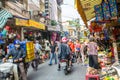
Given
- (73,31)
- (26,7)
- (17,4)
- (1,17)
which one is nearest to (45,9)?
(26,7)

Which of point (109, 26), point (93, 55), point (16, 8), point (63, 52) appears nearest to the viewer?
point (93, 55)

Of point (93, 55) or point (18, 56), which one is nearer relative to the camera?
point (18, 56)

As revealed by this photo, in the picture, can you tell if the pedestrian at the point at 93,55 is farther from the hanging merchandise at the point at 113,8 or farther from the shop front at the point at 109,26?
the hanging merchandise at the point at 113,8

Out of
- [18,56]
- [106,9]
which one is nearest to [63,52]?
[18,56]

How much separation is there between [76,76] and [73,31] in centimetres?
7175

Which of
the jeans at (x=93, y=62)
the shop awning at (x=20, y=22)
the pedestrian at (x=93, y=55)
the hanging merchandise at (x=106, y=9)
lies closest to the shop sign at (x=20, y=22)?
the shop awning at (x=20, y=22)

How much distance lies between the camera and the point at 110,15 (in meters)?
8.38

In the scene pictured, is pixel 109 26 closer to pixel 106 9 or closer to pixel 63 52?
pixel 63 52

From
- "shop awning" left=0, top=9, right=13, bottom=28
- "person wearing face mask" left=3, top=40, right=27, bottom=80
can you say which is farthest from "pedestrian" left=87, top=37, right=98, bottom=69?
"shop awning" left=0, top=9, right=13, bottom=28

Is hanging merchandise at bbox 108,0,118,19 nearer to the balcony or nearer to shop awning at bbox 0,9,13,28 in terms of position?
shop awning at bbox 0,9,13,28

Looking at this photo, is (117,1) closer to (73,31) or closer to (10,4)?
(10,4)

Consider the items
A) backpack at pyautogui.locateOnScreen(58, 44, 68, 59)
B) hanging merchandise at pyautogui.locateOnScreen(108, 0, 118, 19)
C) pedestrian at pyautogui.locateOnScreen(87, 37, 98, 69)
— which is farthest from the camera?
backpack at pyautogui.locateOnScreen(58, 44, 68, 59)

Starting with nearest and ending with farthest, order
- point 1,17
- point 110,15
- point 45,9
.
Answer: point 110,15 → point 1,17 → point 45,9

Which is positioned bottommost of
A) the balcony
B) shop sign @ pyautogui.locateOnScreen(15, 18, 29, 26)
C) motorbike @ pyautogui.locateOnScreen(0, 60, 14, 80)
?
motorbike @ pyautogui.locateOnScreen(0, 60, 14, 80)
